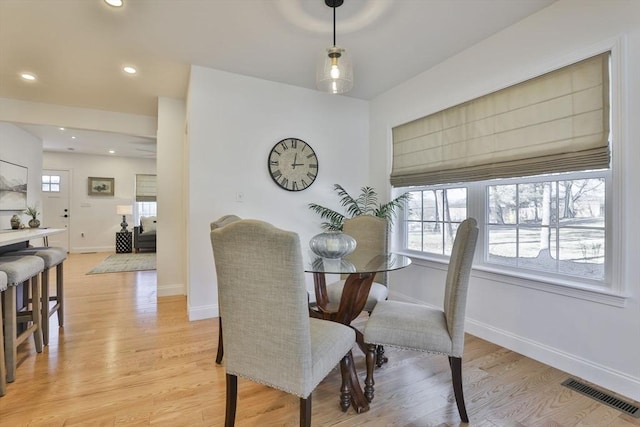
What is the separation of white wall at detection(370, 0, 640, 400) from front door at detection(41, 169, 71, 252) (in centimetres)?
850

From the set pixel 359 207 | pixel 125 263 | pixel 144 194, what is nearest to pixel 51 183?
pixel 144 194

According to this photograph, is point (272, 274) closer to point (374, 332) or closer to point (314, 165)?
point (374, 332)

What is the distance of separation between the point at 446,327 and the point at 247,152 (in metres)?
2.53

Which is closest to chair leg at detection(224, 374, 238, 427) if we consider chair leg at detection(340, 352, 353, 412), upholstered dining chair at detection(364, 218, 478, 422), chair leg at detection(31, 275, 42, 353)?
chair leg at detection(340, 352, 353, 412)

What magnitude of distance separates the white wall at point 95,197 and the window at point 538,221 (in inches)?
312

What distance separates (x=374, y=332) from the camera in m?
1.67

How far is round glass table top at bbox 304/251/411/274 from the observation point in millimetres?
1745

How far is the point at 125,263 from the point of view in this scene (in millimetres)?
6020

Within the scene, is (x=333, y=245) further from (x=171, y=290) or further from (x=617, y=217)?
(x=171, y=290)

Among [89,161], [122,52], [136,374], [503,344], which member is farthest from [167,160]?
[89,161]

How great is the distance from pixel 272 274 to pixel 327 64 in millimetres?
1487

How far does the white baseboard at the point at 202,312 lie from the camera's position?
9.95 ft

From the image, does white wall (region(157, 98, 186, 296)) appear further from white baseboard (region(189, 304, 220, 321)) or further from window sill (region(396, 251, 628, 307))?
window sill (region(396, 251, 628, 307))

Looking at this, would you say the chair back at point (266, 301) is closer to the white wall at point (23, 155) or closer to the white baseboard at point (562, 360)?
the white baseboard at point (562, 360)
